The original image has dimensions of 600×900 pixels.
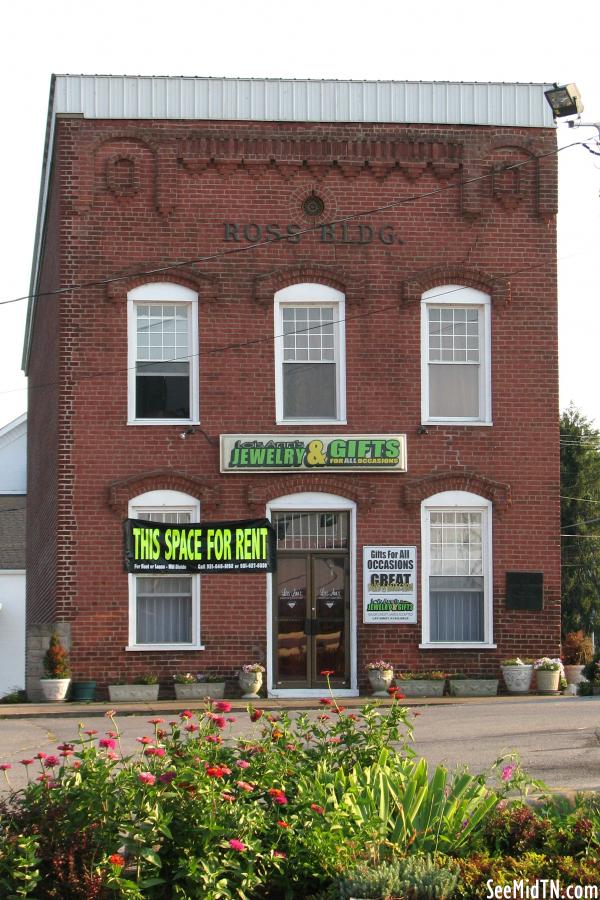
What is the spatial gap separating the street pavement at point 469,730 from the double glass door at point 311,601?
50.6 inches

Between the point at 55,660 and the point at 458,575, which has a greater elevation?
the point at 458,575

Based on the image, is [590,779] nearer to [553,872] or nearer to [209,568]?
[553,872]

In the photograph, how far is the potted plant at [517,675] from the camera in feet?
A: 75.9

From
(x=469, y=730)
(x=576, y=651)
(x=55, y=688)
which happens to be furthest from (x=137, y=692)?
(x=576, y=651)

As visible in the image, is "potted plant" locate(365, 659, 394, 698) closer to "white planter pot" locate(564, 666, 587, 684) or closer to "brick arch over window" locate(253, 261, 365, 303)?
"white planter pot" locate(564, 666, 587, 684)

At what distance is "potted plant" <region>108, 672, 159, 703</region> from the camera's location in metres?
22.5

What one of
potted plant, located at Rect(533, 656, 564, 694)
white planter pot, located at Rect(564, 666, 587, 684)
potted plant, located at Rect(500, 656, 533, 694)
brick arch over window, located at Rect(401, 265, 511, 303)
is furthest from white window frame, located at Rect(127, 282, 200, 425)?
white planter pot, located at Rect(564, 666, 587, 684)

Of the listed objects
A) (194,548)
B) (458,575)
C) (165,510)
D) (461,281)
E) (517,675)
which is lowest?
(517,675)

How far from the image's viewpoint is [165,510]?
23359 mm

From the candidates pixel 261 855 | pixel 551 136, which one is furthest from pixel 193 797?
pixel 551 136

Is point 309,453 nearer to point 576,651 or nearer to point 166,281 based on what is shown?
point 166,281

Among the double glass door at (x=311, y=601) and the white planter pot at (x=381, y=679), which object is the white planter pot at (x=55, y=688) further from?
the white planter pot at (x=381, y=679)

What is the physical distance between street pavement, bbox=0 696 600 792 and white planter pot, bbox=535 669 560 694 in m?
0.54

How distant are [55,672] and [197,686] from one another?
2.34 meters
